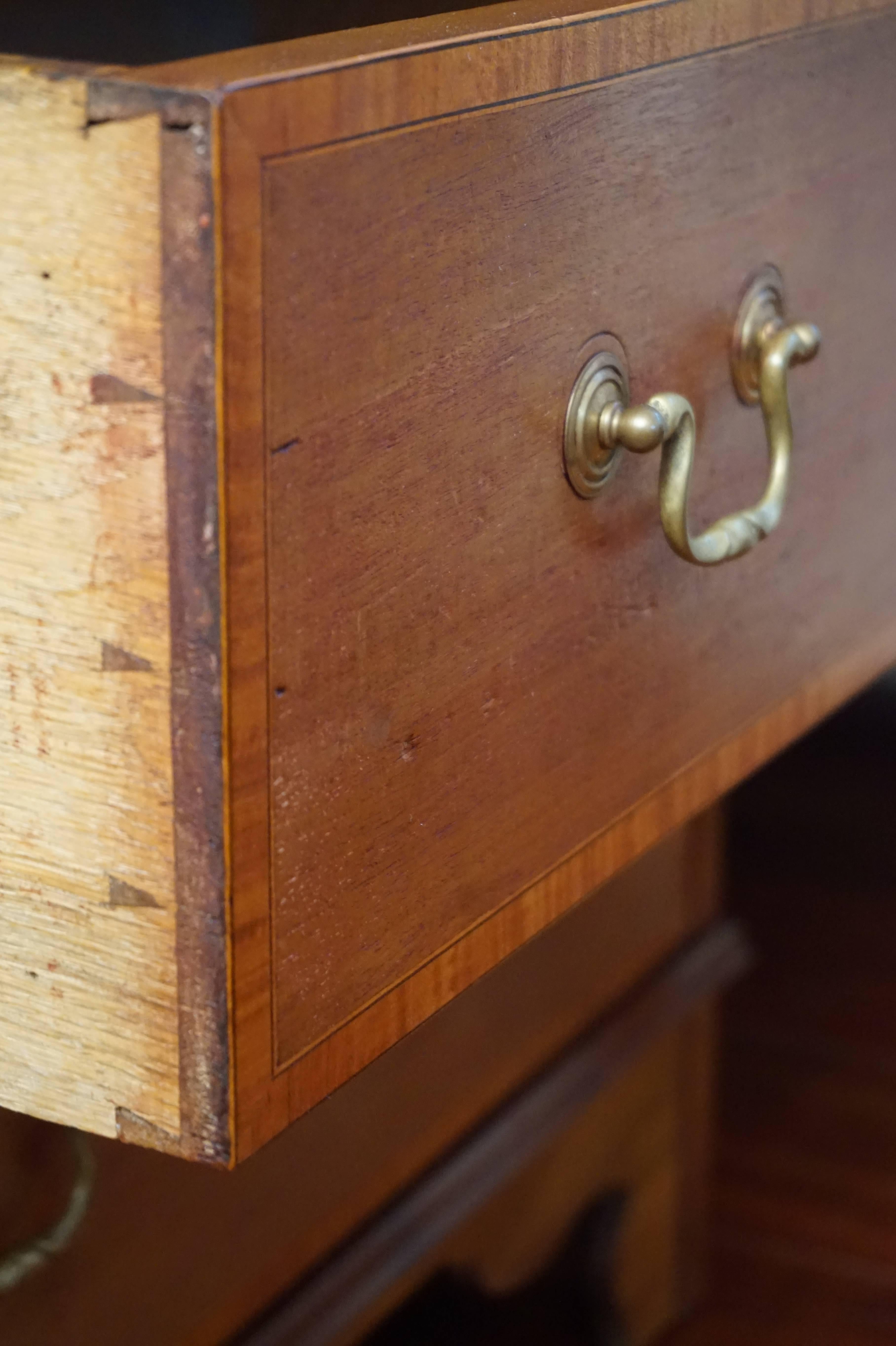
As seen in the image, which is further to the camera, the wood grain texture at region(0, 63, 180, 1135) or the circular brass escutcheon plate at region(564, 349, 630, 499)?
the circular brass escutcheon plate at region(564, 349, 630, 499)

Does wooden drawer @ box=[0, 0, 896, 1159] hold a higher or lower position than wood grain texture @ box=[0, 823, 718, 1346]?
higher

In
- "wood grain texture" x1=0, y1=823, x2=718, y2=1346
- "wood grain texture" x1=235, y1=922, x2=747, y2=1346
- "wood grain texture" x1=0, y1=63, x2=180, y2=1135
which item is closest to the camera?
"wood grain texture" x1=0, y1=63, x2=180, y2=1135

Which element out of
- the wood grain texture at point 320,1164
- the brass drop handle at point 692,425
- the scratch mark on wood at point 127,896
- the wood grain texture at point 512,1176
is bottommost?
the wood grain texture at point 512,1176

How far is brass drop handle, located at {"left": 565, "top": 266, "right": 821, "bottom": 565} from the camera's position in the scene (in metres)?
0.36

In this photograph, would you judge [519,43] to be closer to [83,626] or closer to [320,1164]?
[83,626]

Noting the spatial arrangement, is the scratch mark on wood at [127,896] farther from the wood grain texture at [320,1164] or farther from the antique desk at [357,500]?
the wood grain texture at [320,1164]

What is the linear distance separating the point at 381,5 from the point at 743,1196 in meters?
0.84

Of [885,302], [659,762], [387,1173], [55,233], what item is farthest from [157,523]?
[387,1173]

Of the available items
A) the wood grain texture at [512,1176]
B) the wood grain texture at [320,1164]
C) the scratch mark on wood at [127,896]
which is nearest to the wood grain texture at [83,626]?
the scratch mark on wood at [127,896]

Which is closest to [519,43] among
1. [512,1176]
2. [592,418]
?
[592,418]

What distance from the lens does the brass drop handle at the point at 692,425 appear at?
0.36 meters

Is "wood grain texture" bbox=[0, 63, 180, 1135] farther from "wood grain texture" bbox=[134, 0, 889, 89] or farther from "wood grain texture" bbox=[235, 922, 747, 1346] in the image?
"wood grain texture" bbox=[235, 922, 747, 1346]

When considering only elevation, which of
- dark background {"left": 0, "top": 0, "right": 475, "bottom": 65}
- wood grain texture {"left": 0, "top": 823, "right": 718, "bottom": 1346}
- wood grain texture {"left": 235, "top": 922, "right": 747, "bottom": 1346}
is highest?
dark background {"left": 0, "top": 0, "right": 475, "bottom": 65}

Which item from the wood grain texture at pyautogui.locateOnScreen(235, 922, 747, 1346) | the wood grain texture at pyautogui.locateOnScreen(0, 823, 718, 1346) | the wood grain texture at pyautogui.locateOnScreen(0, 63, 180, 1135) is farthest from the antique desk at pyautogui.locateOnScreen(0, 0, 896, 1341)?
the wood grain texture at pyautogui.locateOnScreen(235, 922, 747, 1346)
